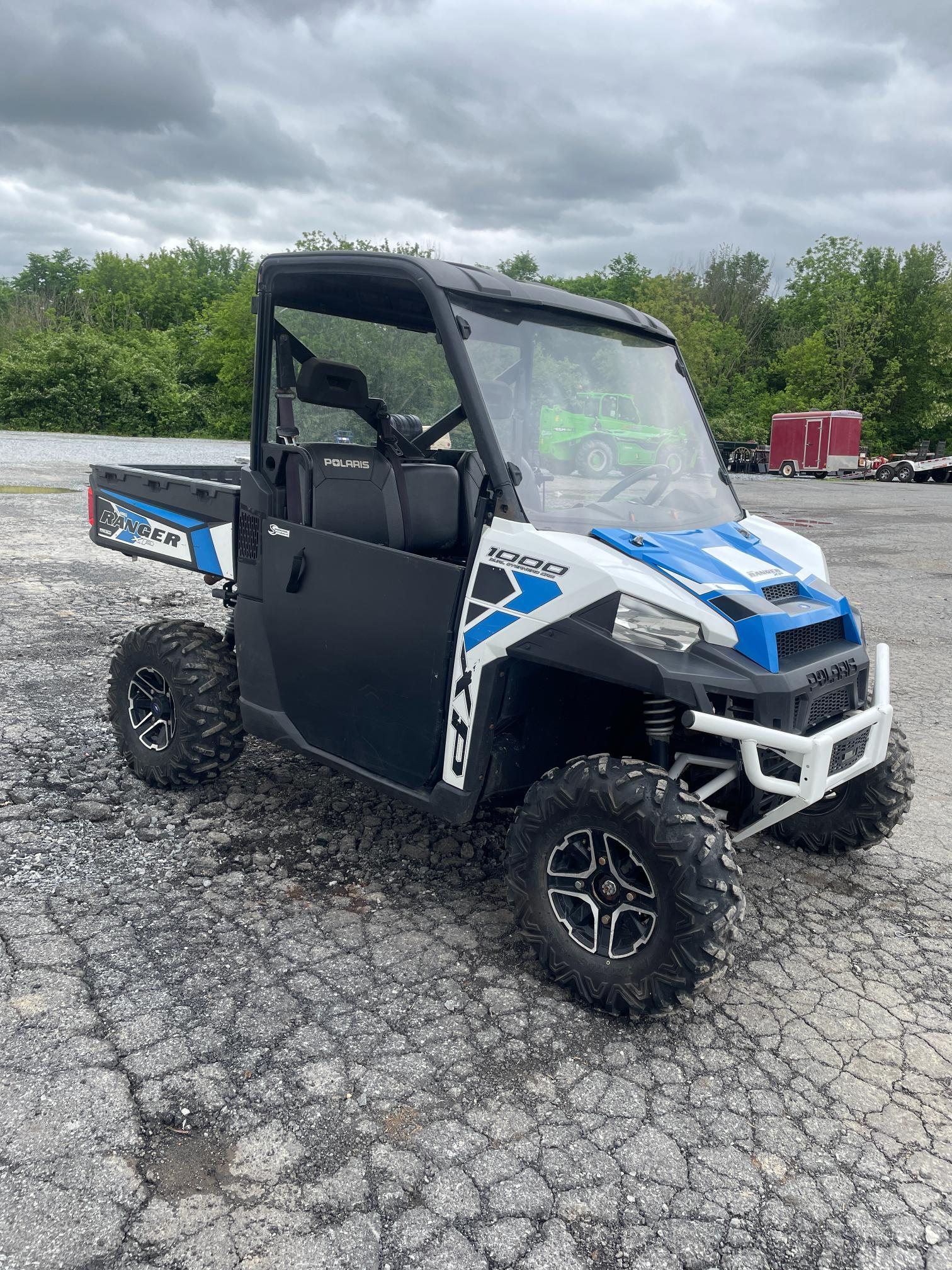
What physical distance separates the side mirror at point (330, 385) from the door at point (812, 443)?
3664 cm

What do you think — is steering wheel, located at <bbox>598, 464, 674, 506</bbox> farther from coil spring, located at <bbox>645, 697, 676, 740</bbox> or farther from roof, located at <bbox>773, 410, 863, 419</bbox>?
roof, located at <bbox>773, 410, 863, 419</bbox>

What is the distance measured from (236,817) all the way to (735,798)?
2.10m

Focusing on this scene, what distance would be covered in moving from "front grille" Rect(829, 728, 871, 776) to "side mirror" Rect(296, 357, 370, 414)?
195 cm

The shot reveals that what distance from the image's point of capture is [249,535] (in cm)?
384

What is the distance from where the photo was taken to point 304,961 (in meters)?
3.08

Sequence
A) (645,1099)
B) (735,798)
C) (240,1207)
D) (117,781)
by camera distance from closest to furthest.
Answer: (240,1207), (645,1099), (735,798), (117,781)

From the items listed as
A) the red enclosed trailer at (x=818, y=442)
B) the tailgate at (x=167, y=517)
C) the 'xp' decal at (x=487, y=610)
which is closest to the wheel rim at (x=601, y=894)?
the 'xp' decal at (x=487, y=610)

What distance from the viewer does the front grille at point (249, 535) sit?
3.79 meters

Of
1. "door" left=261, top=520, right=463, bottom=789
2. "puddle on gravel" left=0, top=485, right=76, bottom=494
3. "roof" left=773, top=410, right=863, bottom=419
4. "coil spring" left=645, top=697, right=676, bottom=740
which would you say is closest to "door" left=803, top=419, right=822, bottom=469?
"roof" left=773, top=410, right=863, bottom=419

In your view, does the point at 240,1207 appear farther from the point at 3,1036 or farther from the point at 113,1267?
the point at 3,1036

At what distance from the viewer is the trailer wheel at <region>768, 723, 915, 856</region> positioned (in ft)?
12.1

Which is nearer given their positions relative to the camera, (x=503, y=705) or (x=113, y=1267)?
(x=113, y=1267)

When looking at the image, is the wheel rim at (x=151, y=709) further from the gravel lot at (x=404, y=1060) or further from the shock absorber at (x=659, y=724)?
the shock absorber at (x=659, y=724)

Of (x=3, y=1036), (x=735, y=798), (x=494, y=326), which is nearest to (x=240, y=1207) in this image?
(x=3, y=1036)
